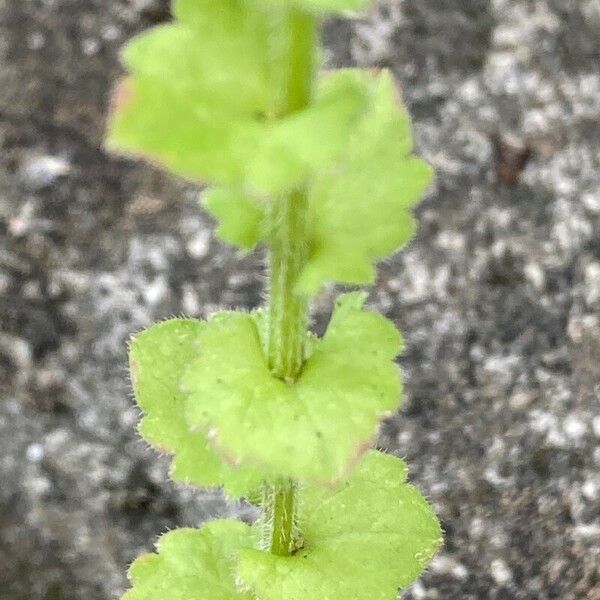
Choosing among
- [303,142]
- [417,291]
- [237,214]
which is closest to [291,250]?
[237,214]

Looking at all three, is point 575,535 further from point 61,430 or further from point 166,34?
point 166,34

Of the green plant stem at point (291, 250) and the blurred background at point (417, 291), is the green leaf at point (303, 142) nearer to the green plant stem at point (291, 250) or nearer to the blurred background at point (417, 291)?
the green plant stem at point (291, 250)

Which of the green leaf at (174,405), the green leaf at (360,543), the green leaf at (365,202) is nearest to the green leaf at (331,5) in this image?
the green leaf at (365,202)

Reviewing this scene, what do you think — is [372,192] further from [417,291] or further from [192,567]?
[417,291]

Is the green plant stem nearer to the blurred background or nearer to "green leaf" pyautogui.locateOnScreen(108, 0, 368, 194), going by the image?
"green leaf" pyautogui.locateOnScreen(108, 0, 368, 194)

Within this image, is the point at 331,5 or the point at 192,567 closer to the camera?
the point at 331,5

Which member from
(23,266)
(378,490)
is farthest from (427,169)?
(23,266)
